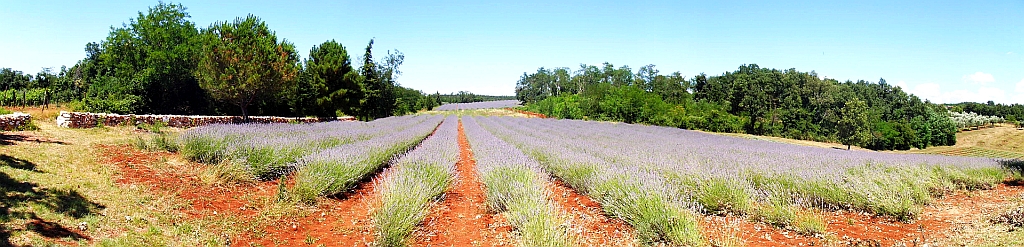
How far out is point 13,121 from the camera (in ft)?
31.6

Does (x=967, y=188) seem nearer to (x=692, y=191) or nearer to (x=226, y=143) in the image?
(x=692, y=191)

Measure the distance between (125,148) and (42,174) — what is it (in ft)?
9.37

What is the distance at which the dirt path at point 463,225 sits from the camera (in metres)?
4.76

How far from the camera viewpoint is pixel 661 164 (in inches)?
316

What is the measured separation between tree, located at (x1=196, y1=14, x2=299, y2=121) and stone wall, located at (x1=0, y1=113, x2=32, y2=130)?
8.14 meters

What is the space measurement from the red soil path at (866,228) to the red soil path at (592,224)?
835mm

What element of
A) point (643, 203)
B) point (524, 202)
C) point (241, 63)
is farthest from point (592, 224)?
point (241, 63)

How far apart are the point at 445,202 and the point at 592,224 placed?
8.05 ft

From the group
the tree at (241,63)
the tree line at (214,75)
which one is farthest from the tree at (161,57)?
the tree at (241,63)

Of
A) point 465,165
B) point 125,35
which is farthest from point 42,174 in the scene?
point 125,35

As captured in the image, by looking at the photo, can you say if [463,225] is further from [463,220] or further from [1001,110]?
[1001,110]

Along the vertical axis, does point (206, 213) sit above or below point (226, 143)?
below

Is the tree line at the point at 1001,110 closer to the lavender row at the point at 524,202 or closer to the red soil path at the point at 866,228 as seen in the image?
the red soil path at the point at 866,228

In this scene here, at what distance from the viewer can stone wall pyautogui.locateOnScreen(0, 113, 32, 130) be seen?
30.6 ft
